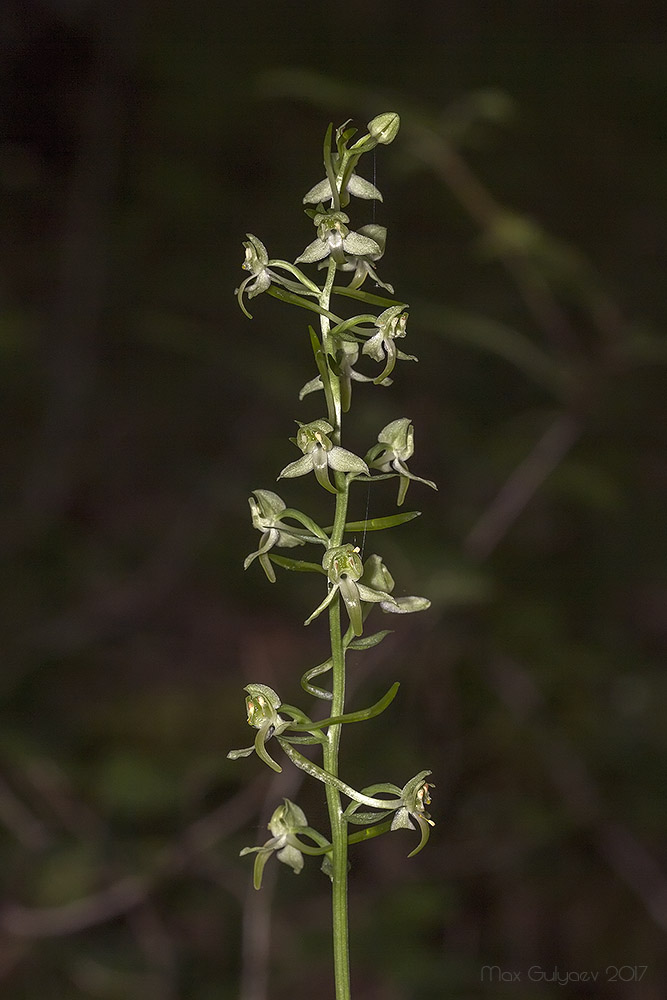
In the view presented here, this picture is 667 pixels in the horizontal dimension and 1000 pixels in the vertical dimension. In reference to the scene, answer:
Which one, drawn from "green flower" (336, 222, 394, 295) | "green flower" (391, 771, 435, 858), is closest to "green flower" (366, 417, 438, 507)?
"green flower" (336, 222, 394, 295)

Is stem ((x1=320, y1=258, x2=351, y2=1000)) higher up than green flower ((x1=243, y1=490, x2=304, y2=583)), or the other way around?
green flower ((x1=243, y1=490, x2=304, y2=583))

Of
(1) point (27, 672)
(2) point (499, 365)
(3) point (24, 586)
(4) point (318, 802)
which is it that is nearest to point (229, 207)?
A: (2) point (499, 365)

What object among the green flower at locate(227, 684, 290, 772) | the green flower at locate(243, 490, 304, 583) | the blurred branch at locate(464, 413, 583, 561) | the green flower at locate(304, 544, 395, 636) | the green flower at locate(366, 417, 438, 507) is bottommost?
the green flower at locate(227, 684, 290, 772)

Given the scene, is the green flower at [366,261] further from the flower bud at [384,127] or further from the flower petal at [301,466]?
the flower petal at [301,466]

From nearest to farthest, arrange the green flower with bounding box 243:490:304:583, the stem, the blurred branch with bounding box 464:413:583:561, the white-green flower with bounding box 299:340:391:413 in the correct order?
the stem, the white-green flower with bounding box 299:340:391:413, the green flower with bounding box 243:490:304:583, the blurred branch with bounding box 464:413:583:561

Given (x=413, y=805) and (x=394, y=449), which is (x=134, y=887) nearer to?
(x=413, y=805)

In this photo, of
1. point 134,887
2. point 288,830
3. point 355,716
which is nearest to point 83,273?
point 134,887

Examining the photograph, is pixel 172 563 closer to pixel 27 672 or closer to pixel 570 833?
pixel 27 672

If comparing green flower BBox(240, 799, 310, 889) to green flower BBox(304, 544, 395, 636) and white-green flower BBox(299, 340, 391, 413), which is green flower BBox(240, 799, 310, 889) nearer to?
green flower BBox(304, 544, 395, 636)
